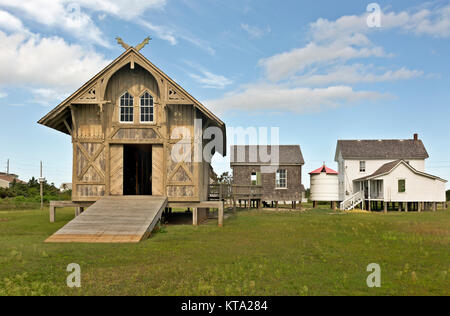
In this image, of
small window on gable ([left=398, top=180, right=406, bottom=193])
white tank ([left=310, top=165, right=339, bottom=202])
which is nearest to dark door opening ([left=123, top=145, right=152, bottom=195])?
white tank ([left=310, top=165, right=339, bottom=202])

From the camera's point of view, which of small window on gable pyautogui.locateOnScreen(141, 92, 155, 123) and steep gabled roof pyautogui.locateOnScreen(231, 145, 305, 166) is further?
steep gabled roof pyautogui.locateOnScreen(231, 145, 305, 166)

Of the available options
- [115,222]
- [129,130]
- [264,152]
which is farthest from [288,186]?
[115,222]

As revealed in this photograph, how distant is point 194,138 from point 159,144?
190 cm

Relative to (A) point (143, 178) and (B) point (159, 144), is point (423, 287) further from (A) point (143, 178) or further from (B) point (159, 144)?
(A) point (143, 178)

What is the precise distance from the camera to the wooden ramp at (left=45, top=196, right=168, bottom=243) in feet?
48.2

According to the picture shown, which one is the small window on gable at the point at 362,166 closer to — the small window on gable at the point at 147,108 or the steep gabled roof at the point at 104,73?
the steep gabled roof at the point at 104,73

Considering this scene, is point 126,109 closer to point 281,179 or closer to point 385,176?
point 281,179

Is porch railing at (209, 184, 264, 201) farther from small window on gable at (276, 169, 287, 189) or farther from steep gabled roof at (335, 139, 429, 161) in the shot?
steep gabled roof at (335, 139, 429, 161)

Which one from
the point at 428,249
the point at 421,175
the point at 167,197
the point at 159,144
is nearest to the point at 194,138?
the point at 159,144

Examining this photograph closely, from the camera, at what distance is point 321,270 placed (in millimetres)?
9789

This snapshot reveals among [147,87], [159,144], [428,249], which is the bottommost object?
[428,249]

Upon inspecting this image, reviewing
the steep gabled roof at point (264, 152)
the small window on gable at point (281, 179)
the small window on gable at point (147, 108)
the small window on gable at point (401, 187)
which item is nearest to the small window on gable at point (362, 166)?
the small window on gable at point (401, 187)

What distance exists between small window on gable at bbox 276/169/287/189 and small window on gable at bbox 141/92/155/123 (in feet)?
74.8

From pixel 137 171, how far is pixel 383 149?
3061 cm
